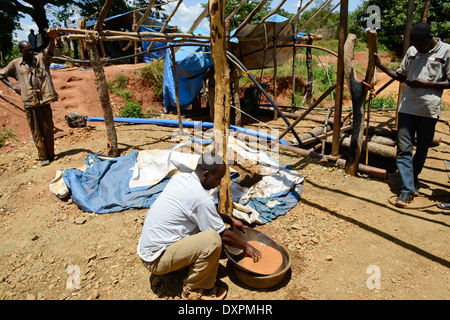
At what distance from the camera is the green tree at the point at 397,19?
55.7ft

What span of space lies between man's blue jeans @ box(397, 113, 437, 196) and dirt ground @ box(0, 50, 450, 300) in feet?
1.02

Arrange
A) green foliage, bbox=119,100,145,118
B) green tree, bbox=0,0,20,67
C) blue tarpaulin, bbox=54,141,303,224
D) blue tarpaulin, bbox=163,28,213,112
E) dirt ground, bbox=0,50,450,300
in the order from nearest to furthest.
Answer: dirt ground, bbox=0,50,450,300 → blue tarpaulin, bbox=54,141,303,224 → blue tarpaulin, bbox=163,28,213,112 → green foliage, bbox=119,100,145,118 → green tree, bbox=0,0,20,67

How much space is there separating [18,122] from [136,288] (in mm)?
7412

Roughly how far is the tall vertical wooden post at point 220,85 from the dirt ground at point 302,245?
2.38 ft

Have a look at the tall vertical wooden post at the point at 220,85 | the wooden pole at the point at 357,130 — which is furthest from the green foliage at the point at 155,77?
the tall vertical wooden post at the point at 220,85

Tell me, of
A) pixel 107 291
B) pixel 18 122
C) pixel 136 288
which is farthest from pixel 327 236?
pixel 18 122

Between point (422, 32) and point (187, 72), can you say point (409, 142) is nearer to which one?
point (422, 32)

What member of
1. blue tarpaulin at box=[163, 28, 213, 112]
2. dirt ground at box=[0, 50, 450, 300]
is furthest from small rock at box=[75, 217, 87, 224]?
blue tarpaulin at box=[163, 28, 213, 112]

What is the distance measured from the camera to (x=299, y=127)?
793cm

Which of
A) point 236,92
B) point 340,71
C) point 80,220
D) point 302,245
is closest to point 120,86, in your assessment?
point 236,92

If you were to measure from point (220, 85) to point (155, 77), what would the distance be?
29.3 ft

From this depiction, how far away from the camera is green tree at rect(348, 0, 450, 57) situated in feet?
55.7

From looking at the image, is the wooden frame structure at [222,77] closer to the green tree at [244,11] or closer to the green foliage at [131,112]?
the green foliage at [131,112]

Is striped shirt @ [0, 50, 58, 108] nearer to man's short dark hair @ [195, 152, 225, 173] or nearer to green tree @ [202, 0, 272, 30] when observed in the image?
man's short dark hair @ [195, 152, 225, 173]
